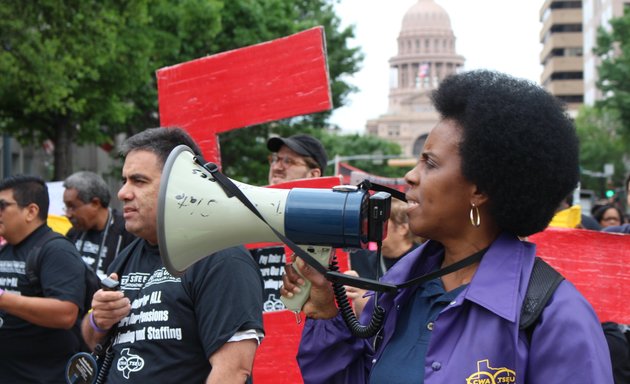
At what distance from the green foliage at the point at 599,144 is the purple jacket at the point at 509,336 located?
57.4m

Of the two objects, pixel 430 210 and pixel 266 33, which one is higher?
pixel 266 33

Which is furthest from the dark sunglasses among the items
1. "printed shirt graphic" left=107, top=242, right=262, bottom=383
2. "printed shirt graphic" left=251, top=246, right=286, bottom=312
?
"printed shirt graphic" left=107, top=242, right=262, bottom=383

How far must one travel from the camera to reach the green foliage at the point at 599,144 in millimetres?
58594

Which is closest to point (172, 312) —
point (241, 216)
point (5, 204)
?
point (241, 216)

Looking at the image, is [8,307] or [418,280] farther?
[8,307]

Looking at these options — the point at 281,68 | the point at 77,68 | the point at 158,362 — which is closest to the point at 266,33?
the point at 77,68

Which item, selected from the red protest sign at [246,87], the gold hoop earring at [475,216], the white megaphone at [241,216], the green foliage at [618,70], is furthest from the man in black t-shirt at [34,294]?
the green foliage at [618,70]

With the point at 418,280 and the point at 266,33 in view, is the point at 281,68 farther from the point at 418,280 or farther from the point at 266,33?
the point at 266,33

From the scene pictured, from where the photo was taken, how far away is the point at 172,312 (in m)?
3.10

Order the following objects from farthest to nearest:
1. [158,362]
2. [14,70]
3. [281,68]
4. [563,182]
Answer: [14,70], [281,68], [158,362], [563,182]

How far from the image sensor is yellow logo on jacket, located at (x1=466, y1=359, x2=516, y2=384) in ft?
6.91

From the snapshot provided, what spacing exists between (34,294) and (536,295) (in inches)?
126

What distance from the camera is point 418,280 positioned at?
2408 millimetres

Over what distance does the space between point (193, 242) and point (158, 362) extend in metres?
0.80
